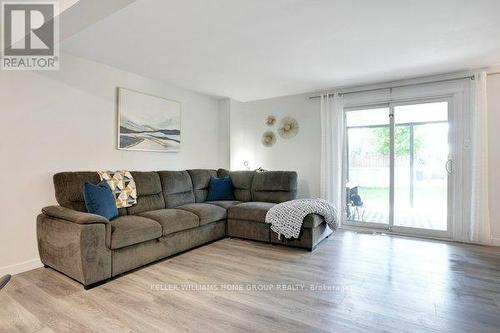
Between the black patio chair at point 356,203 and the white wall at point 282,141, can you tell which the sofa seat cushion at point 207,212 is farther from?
the black patio chair at point 356,203

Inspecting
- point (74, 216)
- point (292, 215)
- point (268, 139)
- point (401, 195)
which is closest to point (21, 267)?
point (74, 216)

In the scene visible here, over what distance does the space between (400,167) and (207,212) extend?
9.92 feet

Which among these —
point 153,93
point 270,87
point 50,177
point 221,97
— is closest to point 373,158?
point 270,87

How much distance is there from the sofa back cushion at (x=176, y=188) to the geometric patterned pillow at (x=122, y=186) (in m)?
0.50

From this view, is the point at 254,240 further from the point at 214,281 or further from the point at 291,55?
the point at 291,55

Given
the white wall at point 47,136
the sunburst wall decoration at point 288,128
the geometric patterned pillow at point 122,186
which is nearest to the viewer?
the white wall at point 47,136

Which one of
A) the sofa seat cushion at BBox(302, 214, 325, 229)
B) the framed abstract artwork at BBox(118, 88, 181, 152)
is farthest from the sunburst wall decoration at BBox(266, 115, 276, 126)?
the sofa seat cushion at BBox(302, 214, 325, 229)

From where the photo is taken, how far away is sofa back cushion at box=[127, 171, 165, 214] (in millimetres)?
3296

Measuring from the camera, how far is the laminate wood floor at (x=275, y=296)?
1.75 meters

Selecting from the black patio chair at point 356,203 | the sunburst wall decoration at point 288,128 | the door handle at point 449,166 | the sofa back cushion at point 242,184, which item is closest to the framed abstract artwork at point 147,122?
the sofa back cushion at point 242,184

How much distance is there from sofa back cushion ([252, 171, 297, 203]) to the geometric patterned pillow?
1904 mm

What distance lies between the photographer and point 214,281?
2.39 m

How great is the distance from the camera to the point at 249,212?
362 centimetres

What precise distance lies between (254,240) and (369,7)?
294cm
